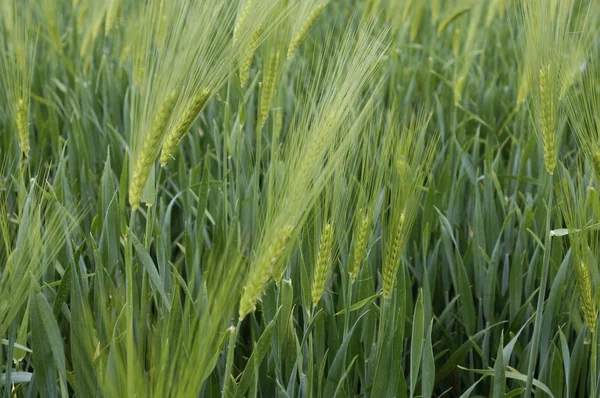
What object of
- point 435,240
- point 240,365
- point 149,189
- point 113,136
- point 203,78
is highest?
point 203,78

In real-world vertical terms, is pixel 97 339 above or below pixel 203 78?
below

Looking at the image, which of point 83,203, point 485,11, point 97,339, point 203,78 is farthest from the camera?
point 485,11

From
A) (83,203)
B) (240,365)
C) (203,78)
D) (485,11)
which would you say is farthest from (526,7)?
(485,11)

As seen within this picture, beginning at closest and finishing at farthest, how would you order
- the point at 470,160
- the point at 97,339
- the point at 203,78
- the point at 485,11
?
the point at 203,78 < the point at 97,339 < the point at 470,160 < the point at 485,11

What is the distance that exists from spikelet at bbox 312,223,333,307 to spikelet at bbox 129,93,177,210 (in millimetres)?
217

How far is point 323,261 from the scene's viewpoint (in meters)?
0.88

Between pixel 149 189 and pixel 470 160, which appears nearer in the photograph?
pixel 149 189

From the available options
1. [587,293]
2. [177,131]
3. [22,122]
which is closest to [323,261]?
[177,131]

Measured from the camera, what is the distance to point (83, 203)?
147 centimetres

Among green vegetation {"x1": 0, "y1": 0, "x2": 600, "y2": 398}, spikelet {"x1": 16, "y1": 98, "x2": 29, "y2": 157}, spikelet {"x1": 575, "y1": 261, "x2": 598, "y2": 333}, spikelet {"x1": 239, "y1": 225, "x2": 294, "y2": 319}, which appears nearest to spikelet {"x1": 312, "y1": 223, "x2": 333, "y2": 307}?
green vegetation {"x1": 0, "y1": 0, "x2": 600, "y2": 398}

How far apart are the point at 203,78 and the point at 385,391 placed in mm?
446

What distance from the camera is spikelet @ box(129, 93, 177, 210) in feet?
2.46

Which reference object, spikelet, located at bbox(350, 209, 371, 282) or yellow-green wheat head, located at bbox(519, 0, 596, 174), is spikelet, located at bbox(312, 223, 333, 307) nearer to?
spikelet, located at bbox(350, 209, 371, 282)

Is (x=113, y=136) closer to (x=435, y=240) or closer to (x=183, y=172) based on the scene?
(x=183, y=172)
